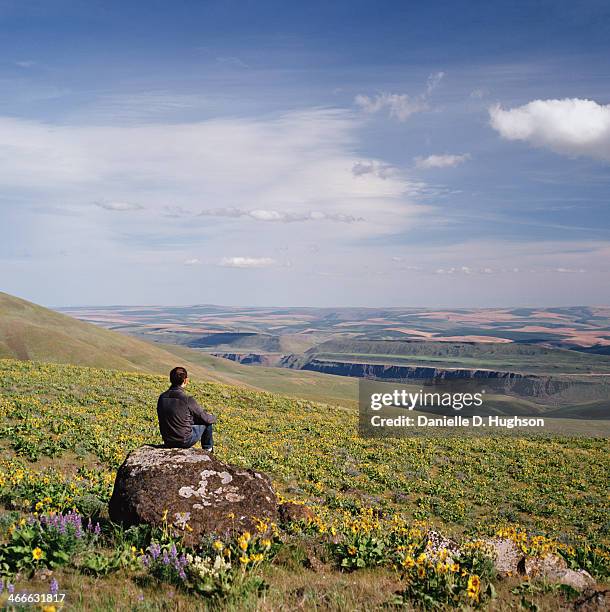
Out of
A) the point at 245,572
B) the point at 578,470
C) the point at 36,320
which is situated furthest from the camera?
the point at 36,320

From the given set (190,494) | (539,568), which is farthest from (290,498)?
(539,568)

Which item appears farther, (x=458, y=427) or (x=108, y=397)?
(x=458, y=427)

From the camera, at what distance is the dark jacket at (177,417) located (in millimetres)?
11141

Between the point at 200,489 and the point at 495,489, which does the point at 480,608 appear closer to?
the point at 200,489

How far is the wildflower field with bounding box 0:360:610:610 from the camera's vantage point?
6961 mm

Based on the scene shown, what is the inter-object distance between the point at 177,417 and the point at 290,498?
8.19m

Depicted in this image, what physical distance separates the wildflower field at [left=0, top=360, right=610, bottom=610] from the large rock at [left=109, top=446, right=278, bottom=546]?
0.34 m

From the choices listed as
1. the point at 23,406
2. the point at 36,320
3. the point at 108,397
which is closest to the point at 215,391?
the point at 108,397

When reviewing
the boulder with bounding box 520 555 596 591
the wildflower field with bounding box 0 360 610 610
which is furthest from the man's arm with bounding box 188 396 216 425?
the boulder with bounding box 520 555 596 591

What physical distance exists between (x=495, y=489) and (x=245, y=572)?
18.2m

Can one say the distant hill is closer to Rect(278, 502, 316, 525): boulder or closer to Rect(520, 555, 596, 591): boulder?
Rect(278, 502, 316, 525): boulder

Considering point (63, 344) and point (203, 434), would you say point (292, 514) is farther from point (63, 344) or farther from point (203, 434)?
point (63, 344)

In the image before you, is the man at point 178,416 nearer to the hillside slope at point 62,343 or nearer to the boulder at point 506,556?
the boulder at point 506,556

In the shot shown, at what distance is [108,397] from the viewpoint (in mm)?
29844
